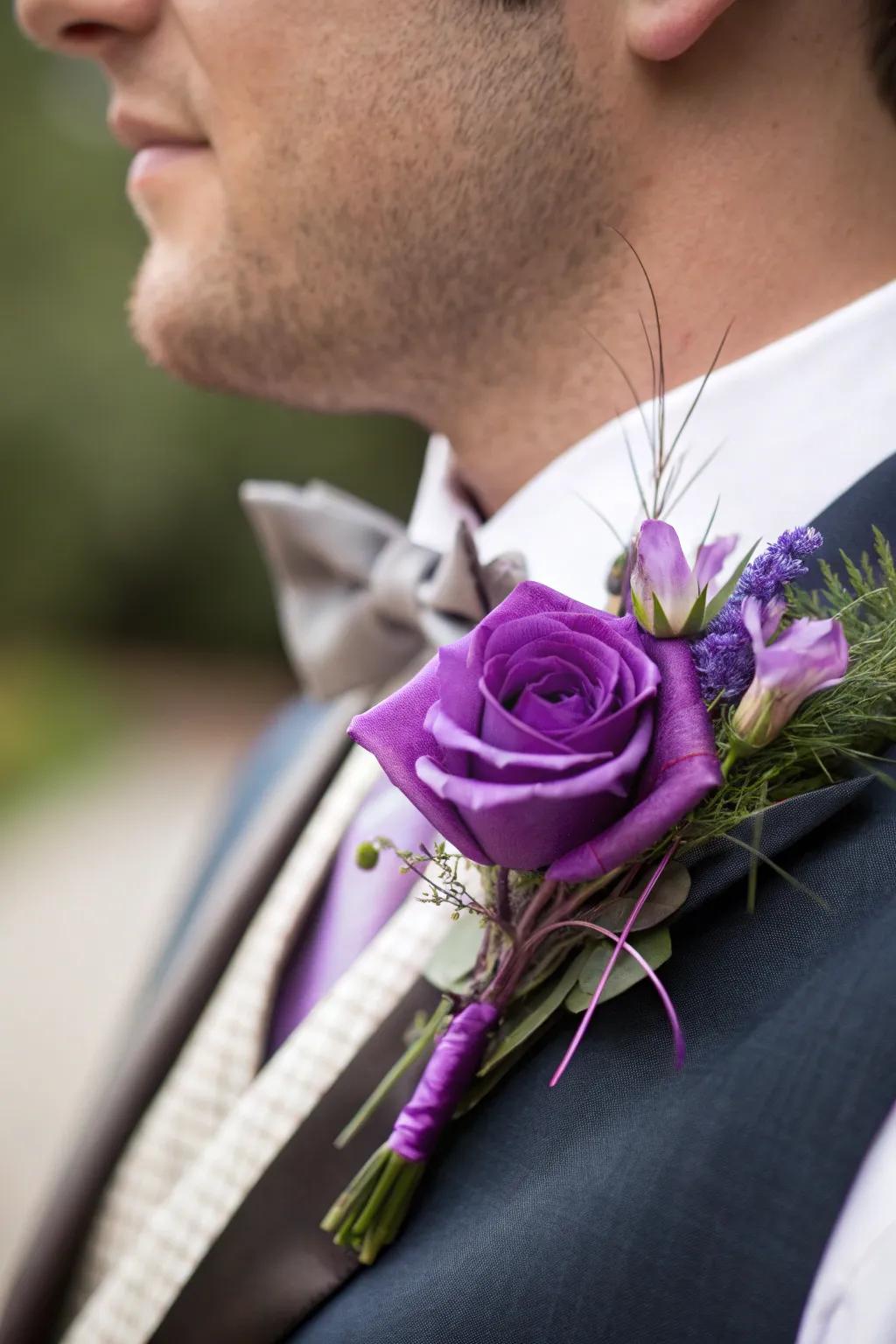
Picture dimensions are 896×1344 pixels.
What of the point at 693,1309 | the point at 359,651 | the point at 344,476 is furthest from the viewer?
the point at 344,476

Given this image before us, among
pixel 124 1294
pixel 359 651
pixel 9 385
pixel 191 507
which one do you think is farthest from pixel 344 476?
pixel 124 1294

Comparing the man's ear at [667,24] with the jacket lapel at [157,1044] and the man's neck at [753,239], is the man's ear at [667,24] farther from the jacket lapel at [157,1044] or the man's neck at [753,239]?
the jacket lapel at [157,1044]

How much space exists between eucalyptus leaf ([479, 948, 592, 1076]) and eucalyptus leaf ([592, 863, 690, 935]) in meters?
0.03

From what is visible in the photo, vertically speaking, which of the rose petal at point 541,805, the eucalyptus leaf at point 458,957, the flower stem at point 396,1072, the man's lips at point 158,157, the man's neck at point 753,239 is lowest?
the flower stem at point 396,1072

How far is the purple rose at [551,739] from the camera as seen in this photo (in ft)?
1.73

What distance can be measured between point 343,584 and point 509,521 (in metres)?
0.27

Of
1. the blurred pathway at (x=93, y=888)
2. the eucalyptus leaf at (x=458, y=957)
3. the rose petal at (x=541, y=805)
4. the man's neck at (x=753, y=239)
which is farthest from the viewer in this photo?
Result: the blurred pathway at (x=93, y=888)

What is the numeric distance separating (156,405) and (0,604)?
1062 mm

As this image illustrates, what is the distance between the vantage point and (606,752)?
537 mm

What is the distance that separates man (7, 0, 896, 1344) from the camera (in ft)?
1.94

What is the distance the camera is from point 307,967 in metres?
1.01

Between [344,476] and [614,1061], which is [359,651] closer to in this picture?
[614,1061]

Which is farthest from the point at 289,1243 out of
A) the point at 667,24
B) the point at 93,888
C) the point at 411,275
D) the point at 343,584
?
the point at 93,888

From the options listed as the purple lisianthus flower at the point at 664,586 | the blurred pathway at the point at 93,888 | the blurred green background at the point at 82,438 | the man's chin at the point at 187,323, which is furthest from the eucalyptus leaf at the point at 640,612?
the blurred green background at the point at 82,438
